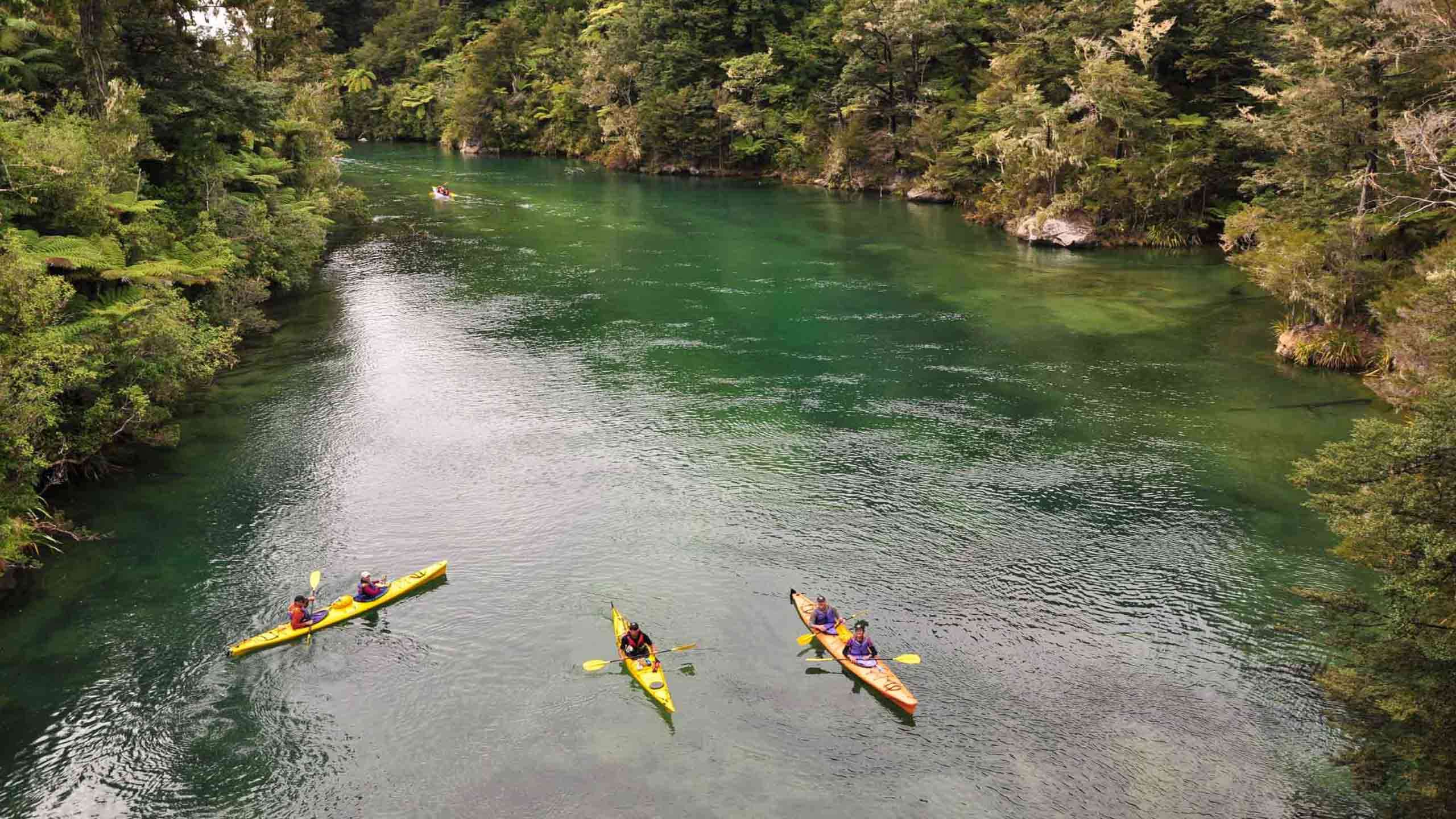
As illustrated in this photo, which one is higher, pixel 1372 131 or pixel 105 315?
pixel 1372 131

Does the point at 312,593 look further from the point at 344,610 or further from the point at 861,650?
the point at 861,650

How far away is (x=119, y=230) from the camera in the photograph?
1131 inches

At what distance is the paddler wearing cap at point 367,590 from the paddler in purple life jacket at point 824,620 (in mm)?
10097

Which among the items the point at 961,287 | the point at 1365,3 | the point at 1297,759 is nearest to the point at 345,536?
the point at 1297,759

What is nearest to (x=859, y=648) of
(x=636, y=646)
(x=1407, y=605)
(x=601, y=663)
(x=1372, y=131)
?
(x=636, y=646)

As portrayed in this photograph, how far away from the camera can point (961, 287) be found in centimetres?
4872

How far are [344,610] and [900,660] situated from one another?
1255 centimetres

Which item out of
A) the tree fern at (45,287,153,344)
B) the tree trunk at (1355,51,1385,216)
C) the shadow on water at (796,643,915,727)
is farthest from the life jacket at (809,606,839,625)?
the tree trunk at (1355,51,1385,216)

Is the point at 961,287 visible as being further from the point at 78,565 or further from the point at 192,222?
the point at 78,565

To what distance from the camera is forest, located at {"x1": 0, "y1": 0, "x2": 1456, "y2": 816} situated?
47.4 ft

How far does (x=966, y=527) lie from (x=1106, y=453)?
7.17 meters

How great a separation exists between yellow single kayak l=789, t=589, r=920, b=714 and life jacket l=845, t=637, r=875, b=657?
0.16 metres

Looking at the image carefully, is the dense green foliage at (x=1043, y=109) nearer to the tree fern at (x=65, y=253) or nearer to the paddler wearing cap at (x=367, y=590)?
the paddler wearing cap at (x=367, y=590)

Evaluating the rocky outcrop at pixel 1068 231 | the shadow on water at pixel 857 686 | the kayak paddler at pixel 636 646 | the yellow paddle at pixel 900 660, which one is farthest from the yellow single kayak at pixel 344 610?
the rocky outcrop at pixel 1068 231
